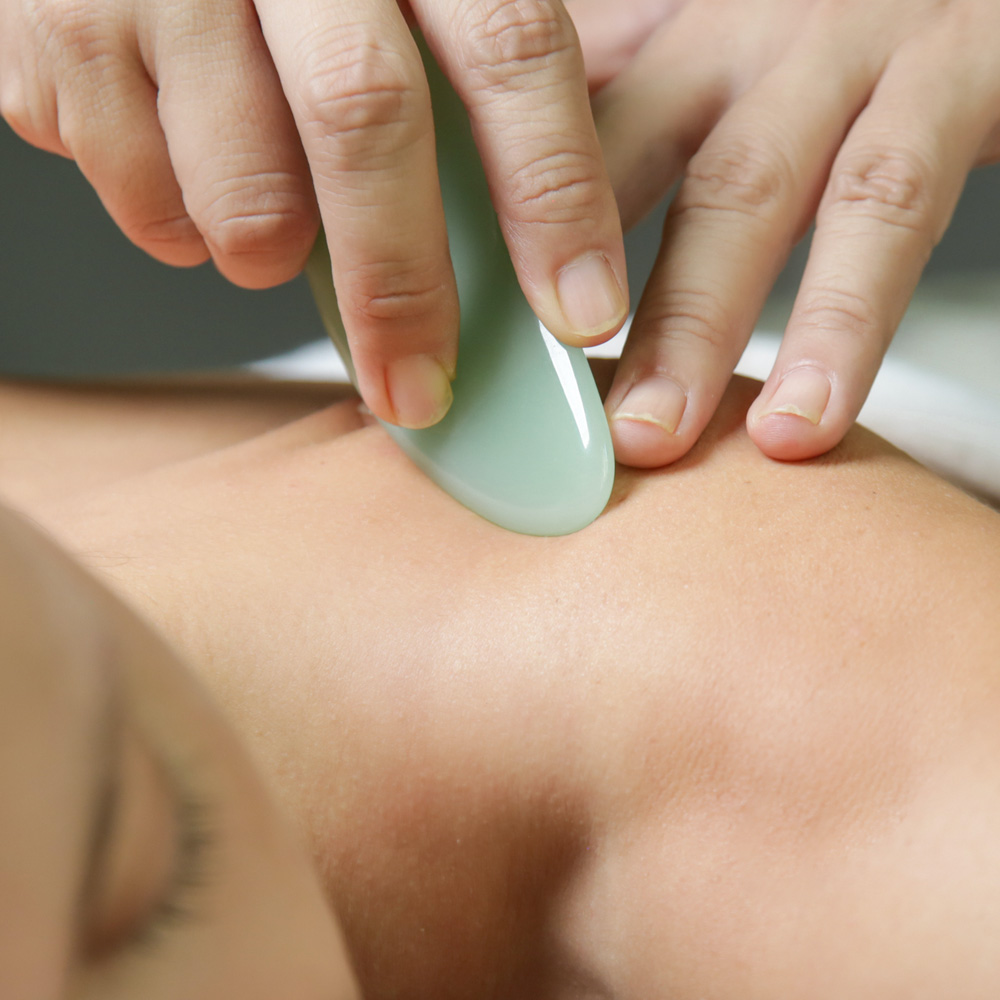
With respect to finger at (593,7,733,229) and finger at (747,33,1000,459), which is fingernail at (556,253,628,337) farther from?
finger at (593,7,733,229)

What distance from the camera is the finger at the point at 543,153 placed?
479 millimetres

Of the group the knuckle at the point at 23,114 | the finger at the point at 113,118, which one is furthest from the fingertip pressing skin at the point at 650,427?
the knuckle at the point at 23,114

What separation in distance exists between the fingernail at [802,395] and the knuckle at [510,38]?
0.20 m

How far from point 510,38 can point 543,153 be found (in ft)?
0.20

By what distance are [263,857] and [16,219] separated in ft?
3.61

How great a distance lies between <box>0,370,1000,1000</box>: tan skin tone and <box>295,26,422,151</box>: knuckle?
192 mm

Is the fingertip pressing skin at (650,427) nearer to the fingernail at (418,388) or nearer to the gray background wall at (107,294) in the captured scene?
the fingernail at (418,388)

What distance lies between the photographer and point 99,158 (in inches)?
23.2

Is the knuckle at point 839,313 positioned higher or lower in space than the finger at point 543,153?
lower

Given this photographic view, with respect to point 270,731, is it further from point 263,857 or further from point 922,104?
point 922,104

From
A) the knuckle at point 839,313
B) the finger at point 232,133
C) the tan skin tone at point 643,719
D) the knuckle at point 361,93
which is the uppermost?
the knuckle at point 361,93

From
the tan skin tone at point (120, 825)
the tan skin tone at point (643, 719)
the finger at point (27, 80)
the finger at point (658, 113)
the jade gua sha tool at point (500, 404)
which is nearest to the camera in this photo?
the tan skin tone at point (120, 825)

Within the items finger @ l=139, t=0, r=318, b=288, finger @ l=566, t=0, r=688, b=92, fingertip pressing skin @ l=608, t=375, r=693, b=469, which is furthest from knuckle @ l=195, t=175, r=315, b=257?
finger @ l=566, t=0, r=688, b=92

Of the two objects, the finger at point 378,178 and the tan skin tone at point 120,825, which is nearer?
the tan skin tone at point 120,825
